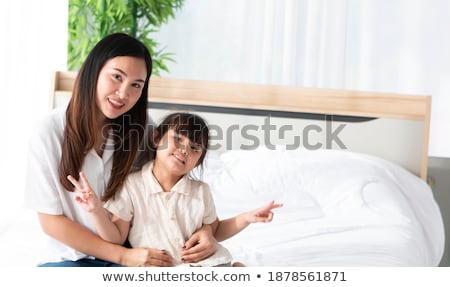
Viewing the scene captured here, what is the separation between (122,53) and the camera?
1264 millimetres

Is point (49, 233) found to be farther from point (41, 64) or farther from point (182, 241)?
point (41, 64)

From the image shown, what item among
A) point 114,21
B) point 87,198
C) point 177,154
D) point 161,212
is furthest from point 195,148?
point 114,21

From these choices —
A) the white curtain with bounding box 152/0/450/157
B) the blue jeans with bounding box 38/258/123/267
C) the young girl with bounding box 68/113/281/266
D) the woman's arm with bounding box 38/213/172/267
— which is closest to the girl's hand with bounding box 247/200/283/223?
the young girl with bounding box 68/113/281/266

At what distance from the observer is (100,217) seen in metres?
1.19

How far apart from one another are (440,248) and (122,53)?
4.20ft

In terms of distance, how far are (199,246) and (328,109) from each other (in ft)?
3.91

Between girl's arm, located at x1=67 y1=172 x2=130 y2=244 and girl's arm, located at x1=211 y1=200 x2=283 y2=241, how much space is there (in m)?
0.20

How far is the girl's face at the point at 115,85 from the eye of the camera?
1.26 metres

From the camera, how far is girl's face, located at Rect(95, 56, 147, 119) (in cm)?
126

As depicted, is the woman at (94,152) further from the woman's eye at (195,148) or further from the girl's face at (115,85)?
the woman's eye at (195,148)

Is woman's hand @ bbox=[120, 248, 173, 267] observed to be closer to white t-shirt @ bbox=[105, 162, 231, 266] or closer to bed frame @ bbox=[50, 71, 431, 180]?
white t-shirt @ bbox=[105, 162, 231, 266]

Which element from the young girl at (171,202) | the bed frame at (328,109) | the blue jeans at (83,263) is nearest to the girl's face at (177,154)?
the young girl at (171,202)

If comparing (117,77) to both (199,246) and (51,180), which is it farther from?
(199,246)

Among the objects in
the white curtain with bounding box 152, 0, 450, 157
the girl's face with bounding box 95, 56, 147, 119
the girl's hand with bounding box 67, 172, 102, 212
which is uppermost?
the white curtain with bounding box 152, 0, 450, 157
